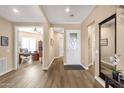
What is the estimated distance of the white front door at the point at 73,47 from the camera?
28.5 feet

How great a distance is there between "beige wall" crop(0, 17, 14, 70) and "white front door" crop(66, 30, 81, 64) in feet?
10.6

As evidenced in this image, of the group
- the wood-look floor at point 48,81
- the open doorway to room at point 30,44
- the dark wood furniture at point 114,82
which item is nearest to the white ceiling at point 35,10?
the wood-look floor at point 48,81

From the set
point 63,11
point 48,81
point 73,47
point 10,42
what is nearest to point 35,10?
point 63,11

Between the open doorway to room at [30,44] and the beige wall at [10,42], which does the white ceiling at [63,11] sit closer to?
the beige wall at [10,42]

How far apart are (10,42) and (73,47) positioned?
3680 millimetres

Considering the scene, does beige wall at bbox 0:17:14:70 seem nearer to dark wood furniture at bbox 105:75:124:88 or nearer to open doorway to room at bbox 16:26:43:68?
open doorway to room at bbox 16:26:43:68

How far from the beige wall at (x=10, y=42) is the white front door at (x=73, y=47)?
10.6 feet

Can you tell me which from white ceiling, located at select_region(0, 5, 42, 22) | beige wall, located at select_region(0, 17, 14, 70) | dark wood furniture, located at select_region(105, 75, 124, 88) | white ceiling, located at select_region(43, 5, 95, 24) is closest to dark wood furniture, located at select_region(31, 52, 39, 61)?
white ceiling, located at select_region(43, 5, 95, 24)

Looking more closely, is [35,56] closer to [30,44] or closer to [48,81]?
[30,44]

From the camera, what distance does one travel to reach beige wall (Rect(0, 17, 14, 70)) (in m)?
5.84
